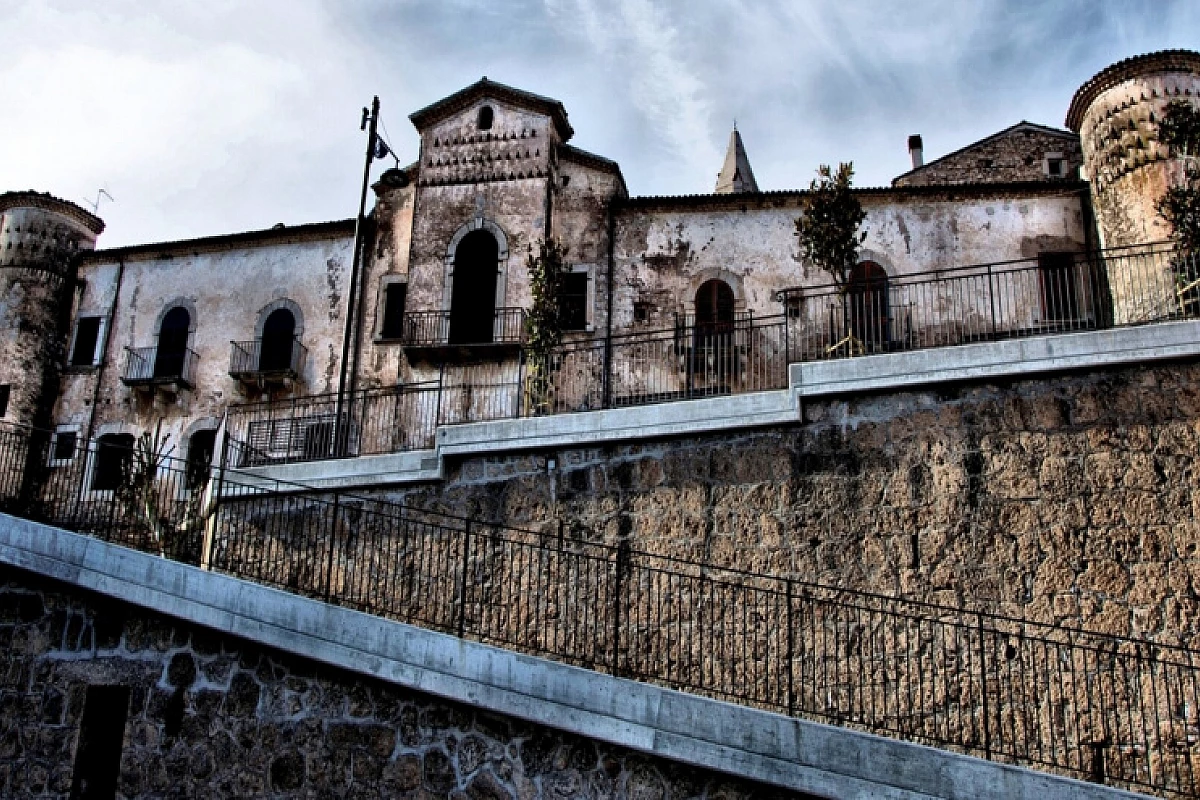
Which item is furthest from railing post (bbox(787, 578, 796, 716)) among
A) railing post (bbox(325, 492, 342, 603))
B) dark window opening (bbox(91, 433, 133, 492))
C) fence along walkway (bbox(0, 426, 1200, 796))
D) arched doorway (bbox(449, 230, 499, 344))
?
dark window opening (bbox(91, 433, 133, 492))

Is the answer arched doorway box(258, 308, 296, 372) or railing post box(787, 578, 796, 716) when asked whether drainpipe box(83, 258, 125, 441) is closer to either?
arched doorway box(258, 308, 296, 372)

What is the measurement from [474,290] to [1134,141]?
12.4 metres

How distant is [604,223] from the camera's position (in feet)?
73.7

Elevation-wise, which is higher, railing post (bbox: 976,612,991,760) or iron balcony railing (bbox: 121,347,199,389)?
iron balcony railing (bbox: 121,347,199,389)

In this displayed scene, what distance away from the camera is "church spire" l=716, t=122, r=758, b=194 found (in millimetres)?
40594

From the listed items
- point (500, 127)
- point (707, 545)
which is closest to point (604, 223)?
point (500, 127)

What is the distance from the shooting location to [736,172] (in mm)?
41062

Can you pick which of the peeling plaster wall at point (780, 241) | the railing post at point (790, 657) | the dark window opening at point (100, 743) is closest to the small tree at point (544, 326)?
the peeling plaster wall at point (780, 241)

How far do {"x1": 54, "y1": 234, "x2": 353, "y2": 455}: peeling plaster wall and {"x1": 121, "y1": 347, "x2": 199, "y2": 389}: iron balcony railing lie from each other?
6.5 inches

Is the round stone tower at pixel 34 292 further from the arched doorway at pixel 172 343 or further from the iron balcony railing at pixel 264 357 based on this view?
the iron balcony railing at pixel 264 357

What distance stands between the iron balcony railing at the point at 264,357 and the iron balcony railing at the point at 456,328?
288 cm

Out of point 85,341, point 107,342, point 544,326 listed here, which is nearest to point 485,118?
point 544,326

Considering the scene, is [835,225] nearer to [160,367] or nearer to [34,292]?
[160,367]

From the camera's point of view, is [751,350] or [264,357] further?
[264,357]
